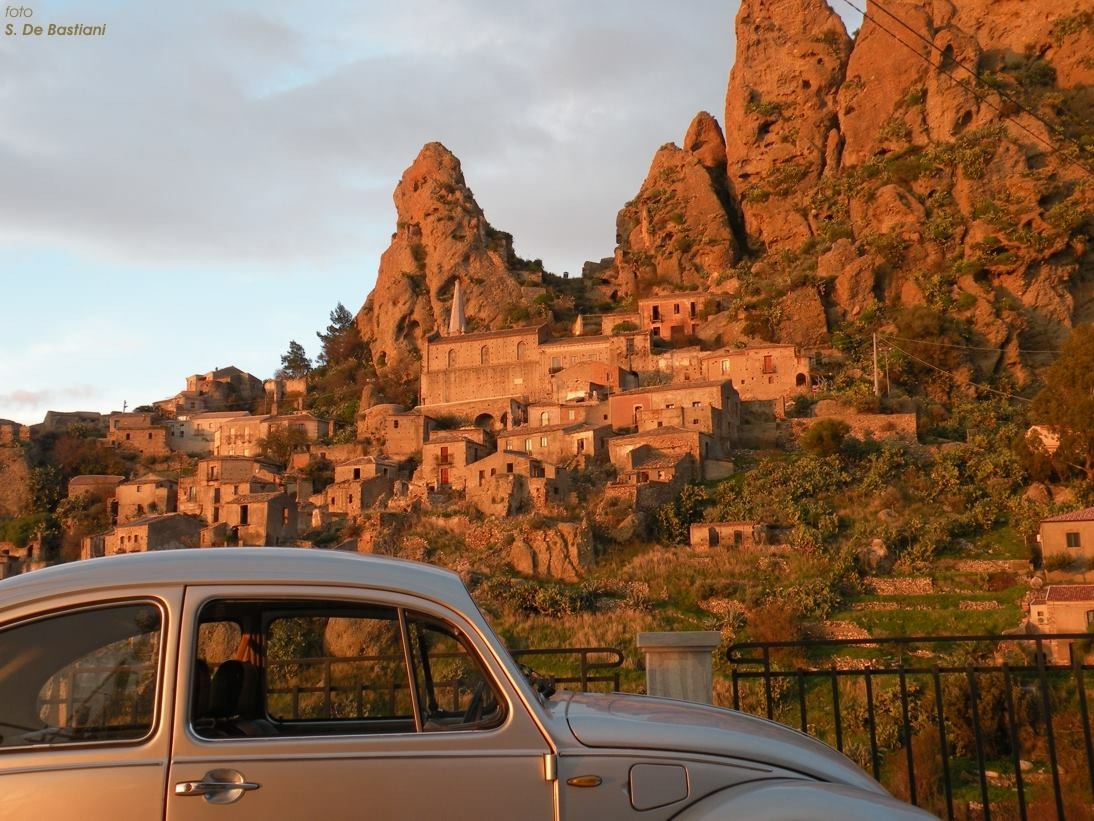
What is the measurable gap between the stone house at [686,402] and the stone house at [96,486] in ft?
107

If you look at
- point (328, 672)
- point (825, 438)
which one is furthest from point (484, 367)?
point (328, 672)

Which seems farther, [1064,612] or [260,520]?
[260,520]

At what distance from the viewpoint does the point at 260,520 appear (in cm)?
5403

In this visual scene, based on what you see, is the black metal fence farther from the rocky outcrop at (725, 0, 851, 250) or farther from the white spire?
the rocky outcrop at (725, 0, 851, 250)

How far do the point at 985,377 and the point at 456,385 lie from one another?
110ft

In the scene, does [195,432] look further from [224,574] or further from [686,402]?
[224,574]

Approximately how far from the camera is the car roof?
425cm

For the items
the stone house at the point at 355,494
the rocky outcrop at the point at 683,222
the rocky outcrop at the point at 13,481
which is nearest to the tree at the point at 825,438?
the stone house at the point at 355,494

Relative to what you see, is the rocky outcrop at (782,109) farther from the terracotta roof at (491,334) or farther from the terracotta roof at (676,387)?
the terracotta roof at (676,387)

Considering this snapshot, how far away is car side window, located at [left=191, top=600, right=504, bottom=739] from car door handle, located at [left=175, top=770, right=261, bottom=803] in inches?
7.8

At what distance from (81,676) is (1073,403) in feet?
154

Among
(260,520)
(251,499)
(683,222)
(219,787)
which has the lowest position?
(219,787)

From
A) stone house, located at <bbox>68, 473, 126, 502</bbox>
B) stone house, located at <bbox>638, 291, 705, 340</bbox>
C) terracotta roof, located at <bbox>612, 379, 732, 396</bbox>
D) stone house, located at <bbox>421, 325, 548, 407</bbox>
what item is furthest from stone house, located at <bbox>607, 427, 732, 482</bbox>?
stone house, located at <bbox>68, 473, 126, 502</bbox>

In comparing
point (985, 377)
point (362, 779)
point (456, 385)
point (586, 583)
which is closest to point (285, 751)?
point (362, 779)
